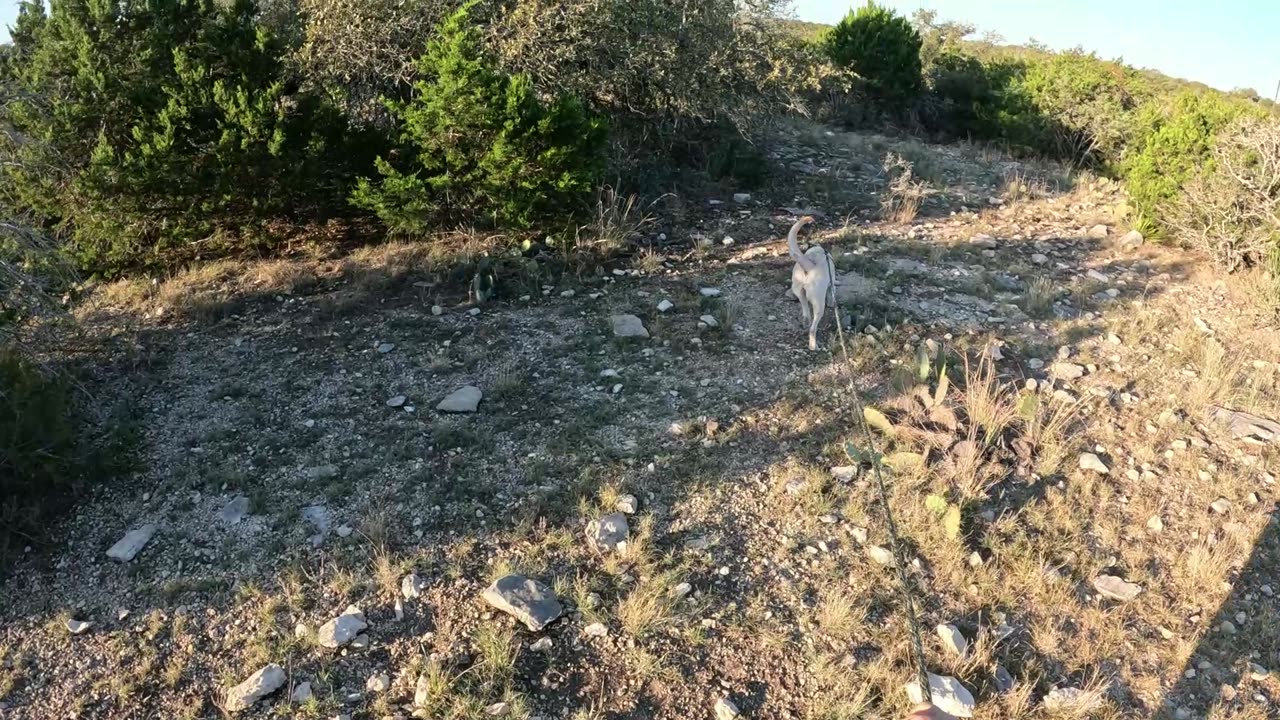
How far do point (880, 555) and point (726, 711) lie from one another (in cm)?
103

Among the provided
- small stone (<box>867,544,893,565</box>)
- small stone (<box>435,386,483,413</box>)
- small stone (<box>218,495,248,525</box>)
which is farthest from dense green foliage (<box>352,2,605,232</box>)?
small stone (<box>867,544,893,565</box>)

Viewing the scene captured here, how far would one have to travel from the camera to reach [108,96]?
525 cm

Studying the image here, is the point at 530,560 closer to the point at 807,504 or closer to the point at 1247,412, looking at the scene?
the point at 807,504

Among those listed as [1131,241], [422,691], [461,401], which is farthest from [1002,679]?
[1131,241]

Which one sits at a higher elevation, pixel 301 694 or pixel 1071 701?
pixel 1071 701

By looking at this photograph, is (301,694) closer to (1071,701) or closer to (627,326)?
(1071,701)

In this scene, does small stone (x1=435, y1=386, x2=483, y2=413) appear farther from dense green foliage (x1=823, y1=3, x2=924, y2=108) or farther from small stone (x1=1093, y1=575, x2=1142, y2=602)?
dense green foliage (x1=823, y1=3, x2=924, y2=108)

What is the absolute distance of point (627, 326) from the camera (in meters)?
4.91

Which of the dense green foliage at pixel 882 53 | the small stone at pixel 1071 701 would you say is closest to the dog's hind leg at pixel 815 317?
the small stone at pixel 1071 701

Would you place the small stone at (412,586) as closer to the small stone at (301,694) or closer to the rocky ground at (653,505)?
the rocky ground at (653,505)

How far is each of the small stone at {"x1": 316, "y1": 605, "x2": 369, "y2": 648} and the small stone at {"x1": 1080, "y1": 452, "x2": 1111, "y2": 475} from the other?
335 centimetres

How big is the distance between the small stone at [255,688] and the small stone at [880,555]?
2.26 m

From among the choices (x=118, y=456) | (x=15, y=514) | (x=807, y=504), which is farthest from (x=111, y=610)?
(x=807, y=504)

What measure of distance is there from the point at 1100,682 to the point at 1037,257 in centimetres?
438
